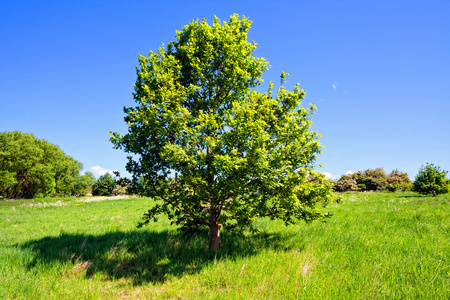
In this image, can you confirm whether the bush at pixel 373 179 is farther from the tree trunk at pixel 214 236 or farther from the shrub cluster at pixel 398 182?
the tree trunk at pixel 214 236

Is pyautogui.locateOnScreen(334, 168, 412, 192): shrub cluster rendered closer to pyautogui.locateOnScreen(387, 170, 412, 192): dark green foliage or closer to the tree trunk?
pyautogui.locateOnScreen(387, 170, 412, 192): dark green foliage

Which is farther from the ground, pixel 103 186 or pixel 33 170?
pixel 33 170

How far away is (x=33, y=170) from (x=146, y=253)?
63203 millimetres

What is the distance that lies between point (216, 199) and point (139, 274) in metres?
3.60

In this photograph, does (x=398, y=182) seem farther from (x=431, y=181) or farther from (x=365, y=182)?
(x=431, y=181)

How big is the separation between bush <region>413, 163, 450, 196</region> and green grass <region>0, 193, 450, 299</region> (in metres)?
23.9

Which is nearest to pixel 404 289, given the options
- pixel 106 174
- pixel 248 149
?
pixel 248 149

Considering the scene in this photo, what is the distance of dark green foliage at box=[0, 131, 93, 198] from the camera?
51875 millimetres

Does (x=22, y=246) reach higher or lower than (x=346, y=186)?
lower

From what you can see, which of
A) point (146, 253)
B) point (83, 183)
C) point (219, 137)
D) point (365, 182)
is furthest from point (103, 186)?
point (219, 137)

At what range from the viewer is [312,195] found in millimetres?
8883

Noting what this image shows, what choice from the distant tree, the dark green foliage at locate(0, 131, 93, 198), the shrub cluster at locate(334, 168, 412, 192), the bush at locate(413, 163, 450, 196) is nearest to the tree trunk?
the bush at locate(413, 163, 450, 196)

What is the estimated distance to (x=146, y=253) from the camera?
960cm

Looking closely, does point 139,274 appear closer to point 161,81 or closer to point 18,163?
point 161,81
